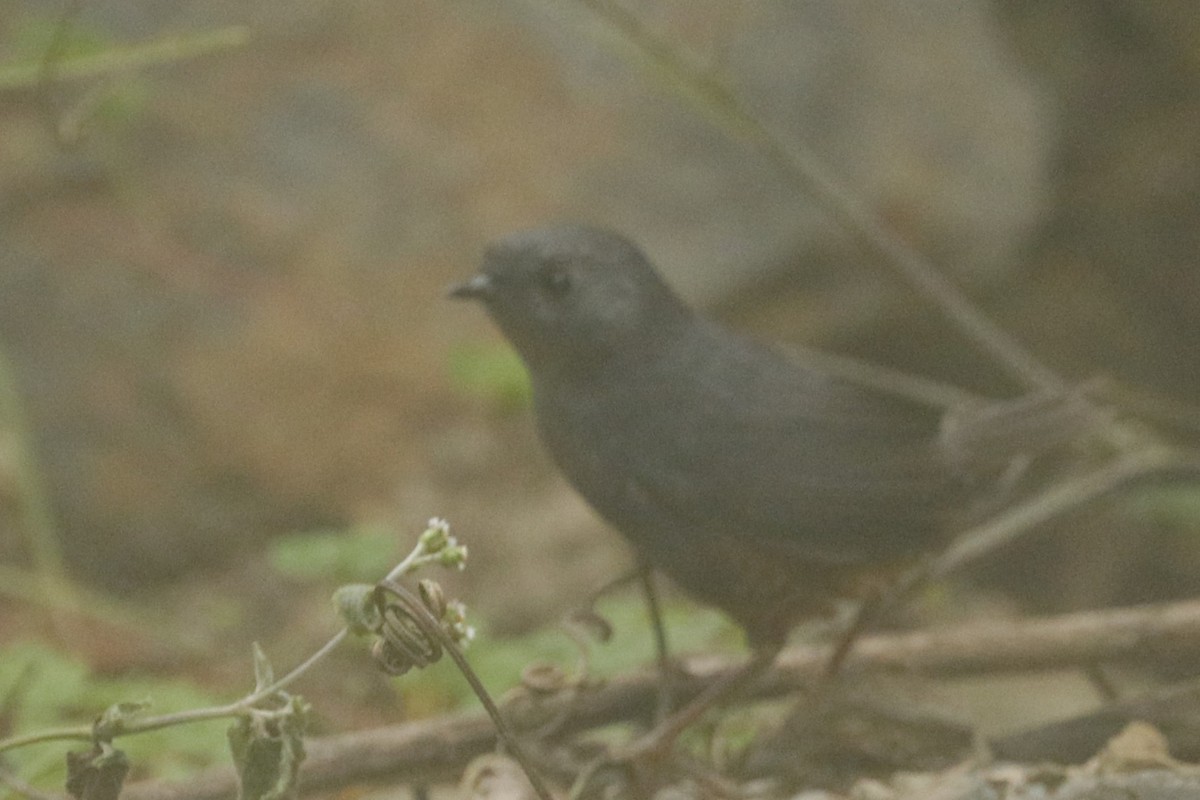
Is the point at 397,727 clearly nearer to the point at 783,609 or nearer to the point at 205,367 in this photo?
the point at 783,609

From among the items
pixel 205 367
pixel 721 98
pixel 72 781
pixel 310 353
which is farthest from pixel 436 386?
pixel 72 781

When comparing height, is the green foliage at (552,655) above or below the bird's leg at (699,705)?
above

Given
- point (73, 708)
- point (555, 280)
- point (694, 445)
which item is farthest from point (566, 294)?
point (73, 708)

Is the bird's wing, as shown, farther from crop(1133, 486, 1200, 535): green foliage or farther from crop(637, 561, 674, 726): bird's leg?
crop(1133, 486, 1200, 535): green foliage

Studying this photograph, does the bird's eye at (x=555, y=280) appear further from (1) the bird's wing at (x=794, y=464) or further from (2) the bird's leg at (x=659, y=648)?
(2) the bird's leg at (x=659, y=648)

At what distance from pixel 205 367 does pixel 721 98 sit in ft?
5.87

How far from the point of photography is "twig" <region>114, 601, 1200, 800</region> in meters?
2.45

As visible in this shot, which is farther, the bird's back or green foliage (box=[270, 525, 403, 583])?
green foliage (box=[270, 525, 403, 583])

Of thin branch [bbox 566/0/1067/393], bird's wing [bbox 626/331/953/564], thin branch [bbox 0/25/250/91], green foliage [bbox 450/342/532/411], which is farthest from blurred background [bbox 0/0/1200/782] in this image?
bird's wing [bbox 626/331/953/564]

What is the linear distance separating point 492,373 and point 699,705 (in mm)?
1920

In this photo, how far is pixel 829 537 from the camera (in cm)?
294

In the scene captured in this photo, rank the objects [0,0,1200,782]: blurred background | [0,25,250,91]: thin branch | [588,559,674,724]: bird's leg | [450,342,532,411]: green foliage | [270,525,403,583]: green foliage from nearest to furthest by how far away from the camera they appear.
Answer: [588,559,674,724]: bird's leg < [270,525,403,583]: green foliage < [0,25,250,91]: thin branch < [450,342,532,411]: green foliage < [0,0,1200,782]: blurred background

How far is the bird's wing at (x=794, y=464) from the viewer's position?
2855mm

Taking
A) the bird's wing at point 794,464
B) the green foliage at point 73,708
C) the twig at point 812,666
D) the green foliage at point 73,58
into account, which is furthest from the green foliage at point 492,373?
the green foliage at point 73,708
